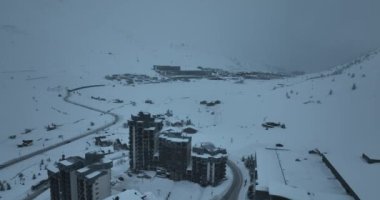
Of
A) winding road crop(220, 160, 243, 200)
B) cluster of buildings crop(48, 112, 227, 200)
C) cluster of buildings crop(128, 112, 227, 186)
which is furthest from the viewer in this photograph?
cluster of buildings crop(128, 112, 227, 186)

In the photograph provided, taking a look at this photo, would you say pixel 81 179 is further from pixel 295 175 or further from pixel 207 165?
pixel 295 175

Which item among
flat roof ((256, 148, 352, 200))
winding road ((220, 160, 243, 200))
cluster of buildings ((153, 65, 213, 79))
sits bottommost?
winding road ((220, 160, 243, 200))

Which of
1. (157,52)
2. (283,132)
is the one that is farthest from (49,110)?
(157,52)

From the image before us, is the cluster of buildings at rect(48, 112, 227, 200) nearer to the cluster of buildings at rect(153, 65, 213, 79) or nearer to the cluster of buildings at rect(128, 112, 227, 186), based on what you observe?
the cluster of buildings at rect(128, 112, 227, 186)

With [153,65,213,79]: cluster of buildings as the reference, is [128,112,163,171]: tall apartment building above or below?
below

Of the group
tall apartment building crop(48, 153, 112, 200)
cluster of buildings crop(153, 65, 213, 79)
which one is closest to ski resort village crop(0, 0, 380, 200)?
tall apartment building crop(48, 153, 112, 200)

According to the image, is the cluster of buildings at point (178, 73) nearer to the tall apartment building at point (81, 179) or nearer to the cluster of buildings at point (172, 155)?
the cluster of buildings at point (172, 155)

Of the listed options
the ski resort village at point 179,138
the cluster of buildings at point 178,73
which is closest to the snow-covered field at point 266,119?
the ski resort village at point 179,138
